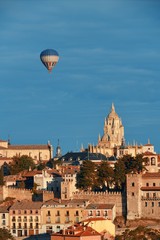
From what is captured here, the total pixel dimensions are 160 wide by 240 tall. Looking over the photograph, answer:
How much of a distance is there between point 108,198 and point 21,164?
22663 millimetres

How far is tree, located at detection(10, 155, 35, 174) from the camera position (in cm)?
11594

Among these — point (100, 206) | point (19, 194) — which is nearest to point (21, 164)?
point (19, 194)

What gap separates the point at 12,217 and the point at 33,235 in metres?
2.64

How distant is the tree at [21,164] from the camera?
116m

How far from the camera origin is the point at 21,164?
119 metres

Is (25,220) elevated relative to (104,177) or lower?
lower

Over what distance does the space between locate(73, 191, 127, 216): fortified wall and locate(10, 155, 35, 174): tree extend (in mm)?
17529

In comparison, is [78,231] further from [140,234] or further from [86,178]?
[86,178]

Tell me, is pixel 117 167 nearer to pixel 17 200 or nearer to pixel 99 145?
pixel 17 200

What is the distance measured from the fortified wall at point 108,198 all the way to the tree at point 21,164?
1753 centimetres

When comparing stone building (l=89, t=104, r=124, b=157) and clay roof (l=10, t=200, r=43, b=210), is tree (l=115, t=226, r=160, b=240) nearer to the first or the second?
clay roof (l=10, t=200, r=43, b=210)

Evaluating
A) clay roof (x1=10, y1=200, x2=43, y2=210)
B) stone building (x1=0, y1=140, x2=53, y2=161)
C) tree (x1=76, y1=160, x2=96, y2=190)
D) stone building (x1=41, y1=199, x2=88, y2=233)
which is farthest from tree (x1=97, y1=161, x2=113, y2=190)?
stone building (x1=0, y1=140, x2=53, y2=161)

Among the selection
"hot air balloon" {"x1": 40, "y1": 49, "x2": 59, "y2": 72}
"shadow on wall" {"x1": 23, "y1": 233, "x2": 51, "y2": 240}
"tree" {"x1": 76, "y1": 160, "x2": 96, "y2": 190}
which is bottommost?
"shadow on wall" {"x1": 23, "y1": 233, "x2": 51, "y2": 240}

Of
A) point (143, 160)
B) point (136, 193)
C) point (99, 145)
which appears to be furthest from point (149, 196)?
point (99, 145)
